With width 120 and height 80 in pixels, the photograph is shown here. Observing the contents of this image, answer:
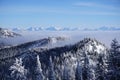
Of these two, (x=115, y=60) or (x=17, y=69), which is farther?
(x=17, y=69)

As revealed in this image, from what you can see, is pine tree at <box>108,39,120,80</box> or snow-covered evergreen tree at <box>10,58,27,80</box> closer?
pine tree at <box>108,39,120,80</box>

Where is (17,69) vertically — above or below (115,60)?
below

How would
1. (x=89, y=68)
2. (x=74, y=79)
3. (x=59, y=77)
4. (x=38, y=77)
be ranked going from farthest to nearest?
(x=59, y=77)
(x=74, y=79)
(x=38, y=77)
(x=89, y=68)

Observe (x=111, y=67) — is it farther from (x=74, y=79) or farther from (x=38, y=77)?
(x=74, y=79)

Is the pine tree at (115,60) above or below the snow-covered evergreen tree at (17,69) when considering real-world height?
above

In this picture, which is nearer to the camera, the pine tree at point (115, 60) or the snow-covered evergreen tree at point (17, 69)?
the pine tree at point (115, 60)

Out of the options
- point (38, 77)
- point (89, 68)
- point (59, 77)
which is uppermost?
point (89, 68)

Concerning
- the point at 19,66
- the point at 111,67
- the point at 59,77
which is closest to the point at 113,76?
the point at 111,67

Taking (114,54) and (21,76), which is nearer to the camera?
(114,54)

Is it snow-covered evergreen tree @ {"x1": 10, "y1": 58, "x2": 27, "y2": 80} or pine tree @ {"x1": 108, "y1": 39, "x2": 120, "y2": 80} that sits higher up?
pine tree @ {"x1": 108, "y1": 39, "x2": 120, "y2": 80}

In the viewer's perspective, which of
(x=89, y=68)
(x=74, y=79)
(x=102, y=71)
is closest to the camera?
(x=102, y=71)

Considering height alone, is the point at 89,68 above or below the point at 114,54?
below
